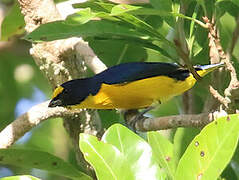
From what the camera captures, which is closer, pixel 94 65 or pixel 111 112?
pixel 94 65

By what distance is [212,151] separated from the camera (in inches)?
77.7

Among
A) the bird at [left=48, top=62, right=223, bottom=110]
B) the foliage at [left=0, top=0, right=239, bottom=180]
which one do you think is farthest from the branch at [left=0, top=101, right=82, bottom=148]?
the bird at [left=48, top=62, right=223, bottom=110]

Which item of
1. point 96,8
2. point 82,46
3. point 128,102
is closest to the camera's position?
point 96,8

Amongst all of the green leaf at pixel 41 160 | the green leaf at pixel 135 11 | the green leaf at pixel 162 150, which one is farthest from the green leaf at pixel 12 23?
the green leaf at pixel 135 11

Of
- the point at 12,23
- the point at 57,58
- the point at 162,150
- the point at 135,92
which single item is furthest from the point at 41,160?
the point at 12,23

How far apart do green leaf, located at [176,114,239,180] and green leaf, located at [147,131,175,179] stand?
584 mm

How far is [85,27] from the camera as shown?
8.86ft

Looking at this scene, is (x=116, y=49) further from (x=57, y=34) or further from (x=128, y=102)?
(x=57, y=34)

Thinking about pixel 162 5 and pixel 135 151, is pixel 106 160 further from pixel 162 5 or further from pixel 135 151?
pixel 162 5

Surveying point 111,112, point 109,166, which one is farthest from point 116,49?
point 109,166

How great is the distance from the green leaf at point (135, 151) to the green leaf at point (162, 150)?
1.56 ft

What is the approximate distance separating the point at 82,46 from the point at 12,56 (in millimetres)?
1751

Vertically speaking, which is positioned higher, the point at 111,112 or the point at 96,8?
the point at 96,8

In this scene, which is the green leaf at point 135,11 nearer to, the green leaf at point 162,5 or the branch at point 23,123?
the green leaf at point 162,5
